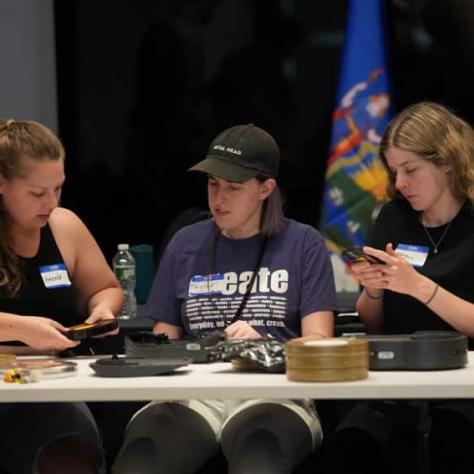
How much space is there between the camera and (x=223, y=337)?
316 centimetres

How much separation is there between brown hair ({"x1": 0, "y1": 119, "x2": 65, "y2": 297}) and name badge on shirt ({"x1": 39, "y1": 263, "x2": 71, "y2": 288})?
83mm

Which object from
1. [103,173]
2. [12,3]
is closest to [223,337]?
[103,173]

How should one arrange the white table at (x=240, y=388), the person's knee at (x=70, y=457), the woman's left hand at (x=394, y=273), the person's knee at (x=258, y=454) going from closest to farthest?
the white table at (x=240, y=388) < the person's knee at (x=258, y=454) < the person's knee at (x=70, y=457) < the woman's left hand at (x=394, y=273)

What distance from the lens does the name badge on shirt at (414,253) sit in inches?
139

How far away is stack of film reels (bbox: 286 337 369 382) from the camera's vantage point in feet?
8.89

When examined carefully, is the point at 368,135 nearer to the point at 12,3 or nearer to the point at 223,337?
the point at 12,3

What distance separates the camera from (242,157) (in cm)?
355

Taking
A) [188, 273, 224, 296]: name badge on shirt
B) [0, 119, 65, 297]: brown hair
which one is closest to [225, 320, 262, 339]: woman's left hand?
[188, 273, 224, 296]: name badge on shirt

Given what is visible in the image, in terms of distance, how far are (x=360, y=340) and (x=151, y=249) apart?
92.3 inches

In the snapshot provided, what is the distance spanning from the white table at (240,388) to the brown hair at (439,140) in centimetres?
84

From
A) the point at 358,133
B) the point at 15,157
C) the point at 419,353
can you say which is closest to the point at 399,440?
the point at 419,353

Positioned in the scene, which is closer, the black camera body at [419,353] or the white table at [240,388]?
the white table at [240,388]

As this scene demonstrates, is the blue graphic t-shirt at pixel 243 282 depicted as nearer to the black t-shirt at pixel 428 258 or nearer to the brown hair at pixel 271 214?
the brown hair at pixel 271 214

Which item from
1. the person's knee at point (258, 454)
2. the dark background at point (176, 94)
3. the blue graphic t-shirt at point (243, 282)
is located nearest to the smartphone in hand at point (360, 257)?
the blue graphic t-shirt at point (243, 282)
